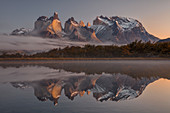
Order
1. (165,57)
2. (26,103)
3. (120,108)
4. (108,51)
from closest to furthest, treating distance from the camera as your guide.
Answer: (120,108) < (26,103) < (165,57) < (108,51)

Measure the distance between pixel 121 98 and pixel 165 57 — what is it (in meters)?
139

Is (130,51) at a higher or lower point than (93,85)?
higher

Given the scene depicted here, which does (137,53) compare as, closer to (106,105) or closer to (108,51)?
(108,51)

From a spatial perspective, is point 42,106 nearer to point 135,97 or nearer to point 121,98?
point 121,98

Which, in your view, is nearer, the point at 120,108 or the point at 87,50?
the point at 120,108

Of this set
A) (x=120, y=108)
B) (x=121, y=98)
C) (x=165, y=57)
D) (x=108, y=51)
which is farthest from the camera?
(x=108, y=51)

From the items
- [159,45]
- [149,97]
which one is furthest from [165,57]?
[149,97]

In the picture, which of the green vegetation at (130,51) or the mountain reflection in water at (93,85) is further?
the green vegetation at (130,51)

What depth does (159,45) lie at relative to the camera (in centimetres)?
14612

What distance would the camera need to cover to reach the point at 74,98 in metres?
13.6

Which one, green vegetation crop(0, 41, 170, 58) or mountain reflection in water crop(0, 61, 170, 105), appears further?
green vegetation crop(0, 41, 170, 58)

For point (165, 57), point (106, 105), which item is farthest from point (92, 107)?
point (165, 57)

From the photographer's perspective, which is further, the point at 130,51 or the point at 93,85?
the point at 130,51

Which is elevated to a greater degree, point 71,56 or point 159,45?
point 159,45
